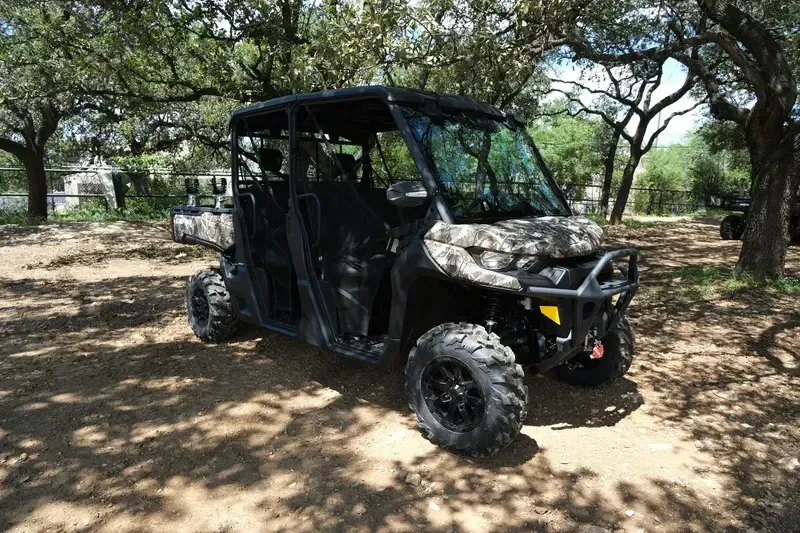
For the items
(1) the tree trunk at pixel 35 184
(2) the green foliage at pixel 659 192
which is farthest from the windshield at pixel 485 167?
(2) the green foliage at pixel 659 192

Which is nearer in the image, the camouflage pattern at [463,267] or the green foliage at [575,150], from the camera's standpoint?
the camouflage pattern at [463,267]

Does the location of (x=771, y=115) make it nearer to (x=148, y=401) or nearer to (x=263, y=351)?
(x=263, y=351)

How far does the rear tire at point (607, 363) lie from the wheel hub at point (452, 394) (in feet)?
4.11

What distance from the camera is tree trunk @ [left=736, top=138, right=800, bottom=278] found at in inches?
295

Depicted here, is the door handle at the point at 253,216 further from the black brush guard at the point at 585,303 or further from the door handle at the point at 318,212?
the black brush guard at the point at 585,303

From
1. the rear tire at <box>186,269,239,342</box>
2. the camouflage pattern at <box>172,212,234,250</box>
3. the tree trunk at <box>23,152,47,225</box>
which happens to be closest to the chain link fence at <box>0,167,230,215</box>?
the tree trunk at <box>23,152,47,225</box>

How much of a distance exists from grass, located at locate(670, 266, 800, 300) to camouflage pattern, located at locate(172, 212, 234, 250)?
568 centimetres

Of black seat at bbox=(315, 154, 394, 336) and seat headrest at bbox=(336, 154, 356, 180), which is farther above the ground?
seat headrest at bbox=(336, 154, 356, 180)

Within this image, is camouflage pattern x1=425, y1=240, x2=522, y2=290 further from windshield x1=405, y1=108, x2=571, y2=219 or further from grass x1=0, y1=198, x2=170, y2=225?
grass x1=0, y1=198, x2=170, y2=225

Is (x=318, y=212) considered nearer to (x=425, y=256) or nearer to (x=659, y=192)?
(x=425, y=256)

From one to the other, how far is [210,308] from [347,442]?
227 cm

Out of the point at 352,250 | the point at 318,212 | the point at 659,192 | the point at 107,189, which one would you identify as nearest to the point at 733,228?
the point at 352,250

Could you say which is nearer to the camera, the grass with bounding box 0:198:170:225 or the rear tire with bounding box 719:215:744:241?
the rear tire with bounding box 719:215:744:241

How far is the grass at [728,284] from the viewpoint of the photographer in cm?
717
